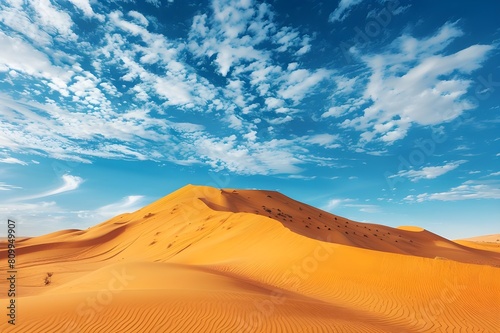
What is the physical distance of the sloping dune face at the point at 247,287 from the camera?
320 inches

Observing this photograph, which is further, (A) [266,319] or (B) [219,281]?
(B) [219,281]

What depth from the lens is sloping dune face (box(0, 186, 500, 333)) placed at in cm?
812

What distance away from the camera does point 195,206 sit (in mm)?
37156

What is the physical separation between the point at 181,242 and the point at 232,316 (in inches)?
792

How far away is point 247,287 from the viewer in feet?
41.4

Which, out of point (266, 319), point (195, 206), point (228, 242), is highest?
point (195, 206)

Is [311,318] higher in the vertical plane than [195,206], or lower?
lower

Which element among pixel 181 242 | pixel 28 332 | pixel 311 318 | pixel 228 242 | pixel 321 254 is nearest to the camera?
pixel 28 332

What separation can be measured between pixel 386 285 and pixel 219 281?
314 inches

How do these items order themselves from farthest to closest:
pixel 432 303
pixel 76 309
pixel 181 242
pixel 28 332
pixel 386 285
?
pixel 181 242 → pixel 386 285 → pixel 432 303 → pixel 76 309 → pixel 28 332

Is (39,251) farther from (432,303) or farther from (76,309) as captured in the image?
(432,303)

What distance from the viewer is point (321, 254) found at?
18.2 meters

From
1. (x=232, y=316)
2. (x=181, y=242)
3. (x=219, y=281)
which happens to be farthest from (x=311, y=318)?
(x=181, y=242)

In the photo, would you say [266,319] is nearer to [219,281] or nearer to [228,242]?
[219,281]
